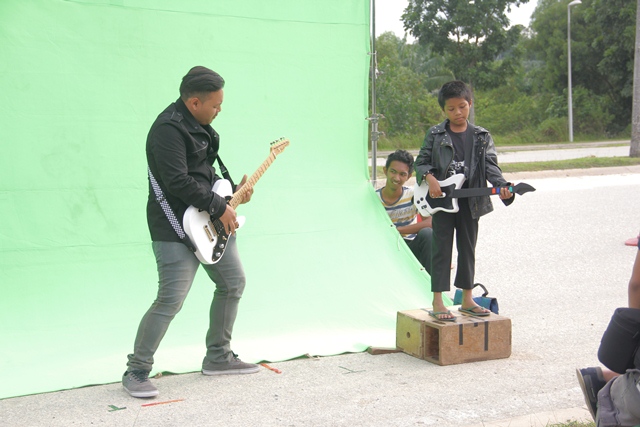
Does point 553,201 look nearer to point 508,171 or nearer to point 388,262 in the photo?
point 508,171

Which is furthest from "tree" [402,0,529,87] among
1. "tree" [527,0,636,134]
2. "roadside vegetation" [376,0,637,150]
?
"tree" [527,0,636,134]

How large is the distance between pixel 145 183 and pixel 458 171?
7.46 feet

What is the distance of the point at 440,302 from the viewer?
16.5ft

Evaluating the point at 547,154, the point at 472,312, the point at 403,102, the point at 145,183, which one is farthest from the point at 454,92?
the point at 403,102

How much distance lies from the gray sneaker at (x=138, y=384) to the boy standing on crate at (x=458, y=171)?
1.80 metres

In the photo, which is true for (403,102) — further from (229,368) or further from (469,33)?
(229,368)

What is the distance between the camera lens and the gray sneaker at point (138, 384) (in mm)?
4258

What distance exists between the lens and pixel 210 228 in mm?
4363

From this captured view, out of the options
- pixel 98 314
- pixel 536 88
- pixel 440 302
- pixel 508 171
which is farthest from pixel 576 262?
pixel 536 88

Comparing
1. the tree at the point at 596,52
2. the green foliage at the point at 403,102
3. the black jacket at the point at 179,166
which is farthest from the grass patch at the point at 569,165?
the tree at the point at 596,52

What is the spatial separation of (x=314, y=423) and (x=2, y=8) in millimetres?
3557

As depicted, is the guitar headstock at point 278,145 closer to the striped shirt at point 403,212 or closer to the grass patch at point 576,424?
the striped shirt at point 403,212

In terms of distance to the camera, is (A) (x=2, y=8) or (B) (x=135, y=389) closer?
(B) (x=135, y=389)

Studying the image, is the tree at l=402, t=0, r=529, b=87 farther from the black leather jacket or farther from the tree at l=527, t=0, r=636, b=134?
the black leather jacket
